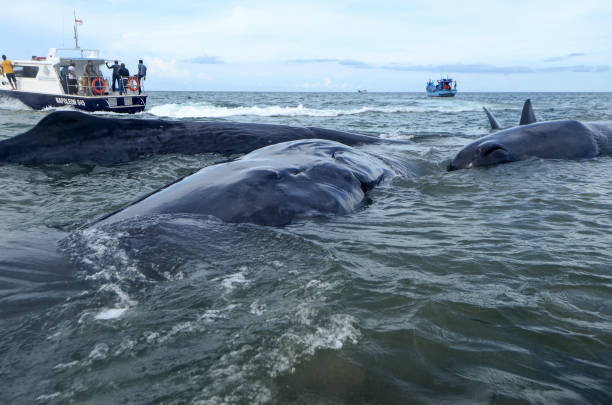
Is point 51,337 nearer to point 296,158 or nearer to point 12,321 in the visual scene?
point 12,321

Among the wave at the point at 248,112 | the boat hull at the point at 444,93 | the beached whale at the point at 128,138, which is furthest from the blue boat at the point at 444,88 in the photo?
the beached whale at the point at 128,138

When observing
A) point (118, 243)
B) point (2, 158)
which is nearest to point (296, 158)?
point (118, 243)

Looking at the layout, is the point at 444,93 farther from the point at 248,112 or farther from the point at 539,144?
the point at 539,144

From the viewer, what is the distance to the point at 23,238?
133 inches

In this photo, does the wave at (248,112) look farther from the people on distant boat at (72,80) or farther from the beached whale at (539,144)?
the beached whale at (539,144)

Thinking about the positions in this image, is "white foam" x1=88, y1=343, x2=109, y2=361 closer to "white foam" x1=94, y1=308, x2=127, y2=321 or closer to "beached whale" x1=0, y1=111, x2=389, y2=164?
"white foam" x1=94, y1=308, x2=127, y2=321

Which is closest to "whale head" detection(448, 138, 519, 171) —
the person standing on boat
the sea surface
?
the sea surface

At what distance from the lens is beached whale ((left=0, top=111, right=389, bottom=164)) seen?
668 cm

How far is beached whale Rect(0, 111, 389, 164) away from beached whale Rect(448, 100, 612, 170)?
73.8 inches

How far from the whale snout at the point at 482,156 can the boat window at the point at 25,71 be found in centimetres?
2664

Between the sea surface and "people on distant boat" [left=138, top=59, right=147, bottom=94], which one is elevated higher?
"people on distant boat" [left=138, top=59, right=147, bottom=94]

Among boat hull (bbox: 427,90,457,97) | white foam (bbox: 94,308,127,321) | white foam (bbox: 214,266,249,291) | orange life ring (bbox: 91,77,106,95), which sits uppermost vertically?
boat hull (bbox: 427,90,457,97)

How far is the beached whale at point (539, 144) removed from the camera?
7.15 m

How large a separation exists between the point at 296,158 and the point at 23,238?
2.44 metres
